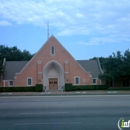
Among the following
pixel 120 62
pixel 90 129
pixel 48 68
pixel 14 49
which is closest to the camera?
pixel 90 129

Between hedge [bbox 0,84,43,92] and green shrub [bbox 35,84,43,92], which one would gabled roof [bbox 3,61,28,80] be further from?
green shrub [bbox 35,84,43,92]

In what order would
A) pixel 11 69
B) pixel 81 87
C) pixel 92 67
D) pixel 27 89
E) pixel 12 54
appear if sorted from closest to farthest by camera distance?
pixel 27 89, pixel 81 87, pixel 11 69, pixel 92 67, pixel 12 54

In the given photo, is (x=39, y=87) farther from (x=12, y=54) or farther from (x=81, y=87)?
(x=12, y=54)

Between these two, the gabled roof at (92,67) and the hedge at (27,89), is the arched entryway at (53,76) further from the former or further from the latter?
the gabled roof at (92,67)

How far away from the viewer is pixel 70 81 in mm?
51094

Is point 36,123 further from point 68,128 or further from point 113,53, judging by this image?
point 113,53

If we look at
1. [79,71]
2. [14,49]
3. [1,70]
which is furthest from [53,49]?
[14,49]

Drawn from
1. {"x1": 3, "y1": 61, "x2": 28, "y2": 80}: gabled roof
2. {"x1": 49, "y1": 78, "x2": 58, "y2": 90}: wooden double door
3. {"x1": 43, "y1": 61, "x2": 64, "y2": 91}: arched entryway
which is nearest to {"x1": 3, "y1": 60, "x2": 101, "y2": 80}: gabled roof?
{"x1": 3, "y1": 61, "x2": 28, "y2": 80}: gabled roof

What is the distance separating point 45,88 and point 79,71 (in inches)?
292

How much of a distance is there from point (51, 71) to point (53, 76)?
1.11m

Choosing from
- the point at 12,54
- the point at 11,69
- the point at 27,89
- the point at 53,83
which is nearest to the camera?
the point at 27,89

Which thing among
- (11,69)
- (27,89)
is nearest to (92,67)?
(27,89)

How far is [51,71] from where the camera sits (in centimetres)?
5278

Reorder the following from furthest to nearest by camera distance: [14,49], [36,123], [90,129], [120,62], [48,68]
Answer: [14,49] → [48,68] → [120,62] → [36,123] → [90,129]
